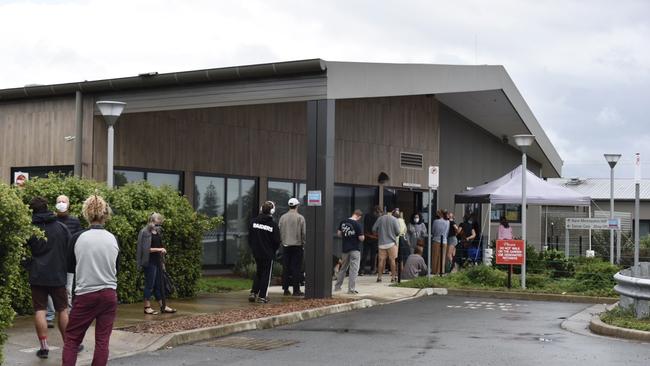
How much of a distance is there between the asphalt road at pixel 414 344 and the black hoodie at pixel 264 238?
67.4 inches

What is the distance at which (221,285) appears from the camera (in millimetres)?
17703

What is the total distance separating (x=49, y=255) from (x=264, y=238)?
5966 millimetres

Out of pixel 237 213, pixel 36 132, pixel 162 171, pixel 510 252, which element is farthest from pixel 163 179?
pixel 510 252

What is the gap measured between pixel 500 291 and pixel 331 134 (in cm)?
559

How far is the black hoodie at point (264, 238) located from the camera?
1463 centimetres

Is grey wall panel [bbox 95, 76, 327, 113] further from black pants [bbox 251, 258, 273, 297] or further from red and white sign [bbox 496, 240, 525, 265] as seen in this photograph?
red and white sign [bbox 496, 240, 525, 265]

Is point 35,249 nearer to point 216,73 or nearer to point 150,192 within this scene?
point 150,192

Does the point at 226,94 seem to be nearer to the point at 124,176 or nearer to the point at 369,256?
the point at 124,176

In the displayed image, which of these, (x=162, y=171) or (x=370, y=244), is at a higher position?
(x=162, y=171)

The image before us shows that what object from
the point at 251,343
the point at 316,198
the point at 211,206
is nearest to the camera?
the point at 251,343

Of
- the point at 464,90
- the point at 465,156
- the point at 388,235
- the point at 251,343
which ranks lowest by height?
the point at 251,343

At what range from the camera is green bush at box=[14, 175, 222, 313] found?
1313cm

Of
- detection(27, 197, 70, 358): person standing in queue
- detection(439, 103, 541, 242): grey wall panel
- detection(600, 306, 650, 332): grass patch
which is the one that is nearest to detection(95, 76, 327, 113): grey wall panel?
detection(600, 306, 650, 332): grass patch

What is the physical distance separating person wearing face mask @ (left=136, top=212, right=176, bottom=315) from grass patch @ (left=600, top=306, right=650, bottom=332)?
Answer: 253 inches
